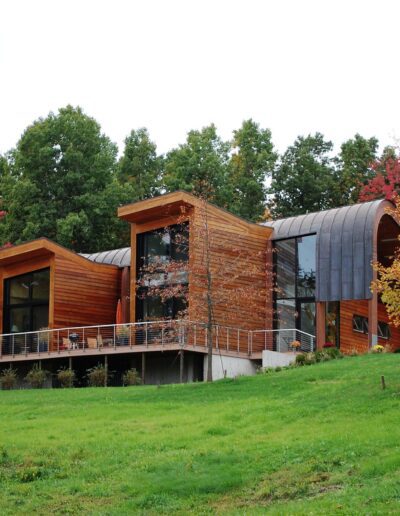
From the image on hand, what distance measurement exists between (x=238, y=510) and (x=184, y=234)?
20302 mm

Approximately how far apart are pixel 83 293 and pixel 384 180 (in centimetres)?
2017

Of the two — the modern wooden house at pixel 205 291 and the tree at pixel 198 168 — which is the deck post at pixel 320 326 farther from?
the tree at pixel 198 168

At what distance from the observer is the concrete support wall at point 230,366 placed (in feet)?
99.5

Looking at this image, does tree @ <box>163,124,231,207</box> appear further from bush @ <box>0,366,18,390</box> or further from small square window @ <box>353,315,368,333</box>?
bush @ <box>0,366,18,390</box>

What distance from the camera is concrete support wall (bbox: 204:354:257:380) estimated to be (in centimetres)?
3031

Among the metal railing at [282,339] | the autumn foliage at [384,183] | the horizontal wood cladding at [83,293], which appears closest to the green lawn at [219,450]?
the metal railing at [282,339]

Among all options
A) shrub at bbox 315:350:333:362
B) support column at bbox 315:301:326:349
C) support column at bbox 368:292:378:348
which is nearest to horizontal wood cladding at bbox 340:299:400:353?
support column at bbox 315:301:326:349

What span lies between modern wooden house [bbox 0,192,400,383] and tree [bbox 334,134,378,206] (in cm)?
1672

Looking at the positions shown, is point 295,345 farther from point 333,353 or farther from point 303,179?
point 303,179

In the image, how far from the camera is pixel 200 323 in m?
29.3

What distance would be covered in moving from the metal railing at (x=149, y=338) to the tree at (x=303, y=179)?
21.2 metres

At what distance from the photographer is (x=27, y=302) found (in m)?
36.5

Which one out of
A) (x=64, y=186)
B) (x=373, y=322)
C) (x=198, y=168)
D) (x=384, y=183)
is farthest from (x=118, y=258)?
(x=384, y=183)

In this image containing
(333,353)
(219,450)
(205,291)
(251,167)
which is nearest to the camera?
(219,450)
